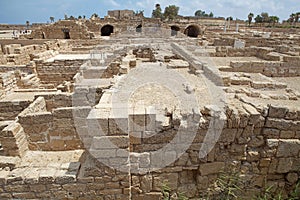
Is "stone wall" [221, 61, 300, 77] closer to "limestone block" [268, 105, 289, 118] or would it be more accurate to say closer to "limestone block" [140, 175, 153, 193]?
"limestone block" [268, 105, 289, 118]

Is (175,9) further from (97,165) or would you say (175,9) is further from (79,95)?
(97,165)

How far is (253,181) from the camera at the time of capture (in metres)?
4.24

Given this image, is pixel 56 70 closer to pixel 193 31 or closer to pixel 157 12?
pixel 193 31

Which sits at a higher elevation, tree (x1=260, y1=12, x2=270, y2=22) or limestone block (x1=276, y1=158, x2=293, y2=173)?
tree (x1=260, y1=12, x2=270, y2=22)

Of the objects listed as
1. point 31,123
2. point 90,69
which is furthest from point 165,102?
point 90,69

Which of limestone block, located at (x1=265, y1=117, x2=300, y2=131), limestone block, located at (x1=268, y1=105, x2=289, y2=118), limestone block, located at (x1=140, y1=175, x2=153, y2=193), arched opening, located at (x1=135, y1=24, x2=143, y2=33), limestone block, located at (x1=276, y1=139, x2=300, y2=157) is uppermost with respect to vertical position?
arched opening, located at (x1=135, y1=24, x2=143, y2=33)

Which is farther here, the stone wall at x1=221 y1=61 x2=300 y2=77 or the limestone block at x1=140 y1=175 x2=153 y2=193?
the stone wall at x1=221 y1=61 x2=300 y2=77

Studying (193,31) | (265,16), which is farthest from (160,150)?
(265,16)

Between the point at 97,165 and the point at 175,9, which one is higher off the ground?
the point at 175,9

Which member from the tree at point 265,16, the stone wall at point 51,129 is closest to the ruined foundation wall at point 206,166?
the stone wall at point 51,129

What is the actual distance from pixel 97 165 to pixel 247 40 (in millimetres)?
16563

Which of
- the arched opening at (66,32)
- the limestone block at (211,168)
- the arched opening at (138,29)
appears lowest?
the limestone block at (211,168)

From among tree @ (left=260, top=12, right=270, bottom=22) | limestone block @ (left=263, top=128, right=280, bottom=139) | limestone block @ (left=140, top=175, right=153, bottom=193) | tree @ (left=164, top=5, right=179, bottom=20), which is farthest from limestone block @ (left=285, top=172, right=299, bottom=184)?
tree @ (left=260, top=12, right=270, bottom=22)

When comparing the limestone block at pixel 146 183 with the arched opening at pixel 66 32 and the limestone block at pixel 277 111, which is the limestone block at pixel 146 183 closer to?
the limestone block at pixel 277 111
